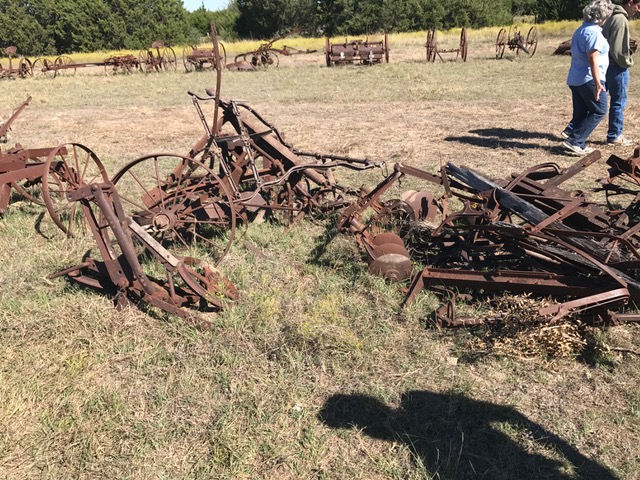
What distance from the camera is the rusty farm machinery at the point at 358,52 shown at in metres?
20.1

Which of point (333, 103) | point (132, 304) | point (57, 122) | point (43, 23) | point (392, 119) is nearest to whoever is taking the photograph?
point (132, 304)

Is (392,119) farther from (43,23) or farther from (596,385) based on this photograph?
(43,23)

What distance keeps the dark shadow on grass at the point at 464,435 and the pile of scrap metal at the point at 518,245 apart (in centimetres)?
63

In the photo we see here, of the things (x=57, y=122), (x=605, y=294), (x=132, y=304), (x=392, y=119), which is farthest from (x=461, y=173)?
(x=57, y=122)

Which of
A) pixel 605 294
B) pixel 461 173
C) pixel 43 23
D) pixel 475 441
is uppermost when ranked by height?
pixel 43 23

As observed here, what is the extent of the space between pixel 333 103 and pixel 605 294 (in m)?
10.8

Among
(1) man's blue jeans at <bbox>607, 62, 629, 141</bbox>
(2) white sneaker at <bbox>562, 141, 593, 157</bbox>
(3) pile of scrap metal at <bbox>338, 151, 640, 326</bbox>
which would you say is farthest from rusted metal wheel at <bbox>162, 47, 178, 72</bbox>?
(3) pile of scrap metal at <bbox>338, 151, 640, 326</bbox>

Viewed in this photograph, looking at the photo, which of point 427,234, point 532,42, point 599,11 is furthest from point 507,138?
point 532,42

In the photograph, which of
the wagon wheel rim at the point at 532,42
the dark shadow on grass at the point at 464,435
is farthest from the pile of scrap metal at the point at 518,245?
the wagon wheel rim at the point at 532,42

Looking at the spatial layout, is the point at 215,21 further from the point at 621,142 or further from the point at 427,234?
the point at 427,234

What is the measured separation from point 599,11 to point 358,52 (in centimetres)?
1507

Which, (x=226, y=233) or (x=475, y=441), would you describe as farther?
(x=226, y=233)

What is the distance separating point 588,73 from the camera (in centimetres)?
645

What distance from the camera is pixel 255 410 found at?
260cm
